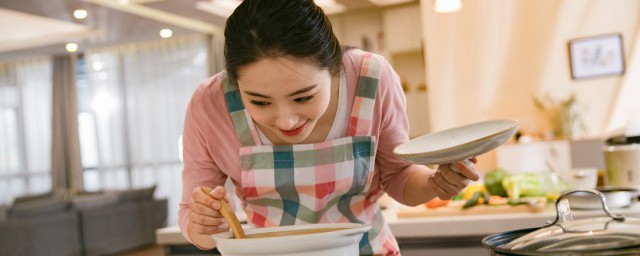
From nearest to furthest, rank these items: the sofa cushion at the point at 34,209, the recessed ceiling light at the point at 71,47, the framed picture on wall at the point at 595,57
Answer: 1. the framed picture on wall at the point at 595,57
2. the sofa cushion at the point at 34,209
3. the recessed ceiling light at the point at 71,47

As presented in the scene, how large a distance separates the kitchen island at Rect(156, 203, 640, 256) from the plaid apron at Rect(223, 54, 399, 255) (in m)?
0.82

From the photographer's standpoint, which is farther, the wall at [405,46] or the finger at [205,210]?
the wall at [405,46]

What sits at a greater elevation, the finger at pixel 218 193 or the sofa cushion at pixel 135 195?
the finger at pixel 218 193

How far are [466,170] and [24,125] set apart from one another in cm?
1002

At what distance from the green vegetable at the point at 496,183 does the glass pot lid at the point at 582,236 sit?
1.65 m

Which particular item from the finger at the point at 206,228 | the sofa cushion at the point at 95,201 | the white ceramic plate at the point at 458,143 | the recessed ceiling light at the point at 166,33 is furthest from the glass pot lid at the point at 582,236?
the recessed ceiling light at the point at 166,33

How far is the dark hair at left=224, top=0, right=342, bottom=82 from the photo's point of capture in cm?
98

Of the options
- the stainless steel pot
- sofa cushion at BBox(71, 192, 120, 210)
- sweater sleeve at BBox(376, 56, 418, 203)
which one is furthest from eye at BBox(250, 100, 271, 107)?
sofa cushion at BBox(71, 192, 120, 210)

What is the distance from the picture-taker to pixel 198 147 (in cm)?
122

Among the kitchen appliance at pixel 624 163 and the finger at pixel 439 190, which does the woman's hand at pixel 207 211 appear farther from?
the kitchen appliance at pixel 624 163

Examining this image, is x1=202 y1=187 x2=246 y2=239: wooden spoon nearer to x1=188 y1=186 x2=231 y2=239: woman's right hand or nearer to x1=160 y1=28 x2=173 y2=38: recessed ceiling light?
x1=188 y1=186 x2=231 y2=239: woman's right hand

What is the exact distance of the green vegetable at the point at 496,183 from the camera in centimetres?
240

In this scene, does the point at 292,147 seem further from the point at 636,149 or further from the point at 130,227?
the point at 130,227

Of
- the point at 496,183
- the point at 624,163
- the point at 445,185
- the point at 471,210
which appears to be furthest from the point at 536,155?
the point at 445,185
